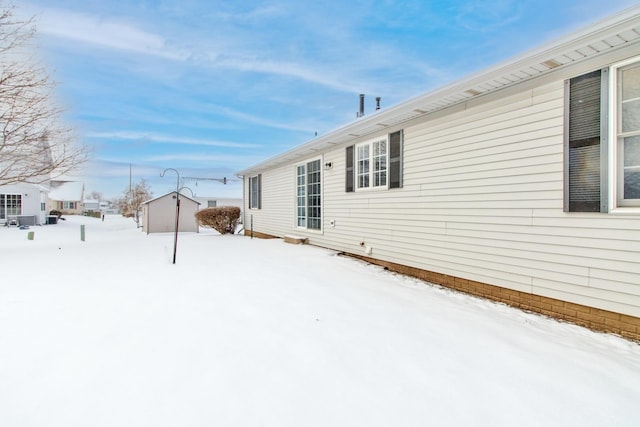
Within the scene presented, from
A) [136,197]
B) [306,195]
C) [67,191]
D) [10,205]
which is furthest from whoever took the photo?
[67,191]

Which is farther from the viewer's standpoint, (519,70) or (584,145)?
(519,70)

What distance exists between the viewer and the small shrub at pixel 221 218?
13.6 metres

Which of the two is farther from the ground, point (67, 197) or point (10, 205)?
→ point (67, 197)

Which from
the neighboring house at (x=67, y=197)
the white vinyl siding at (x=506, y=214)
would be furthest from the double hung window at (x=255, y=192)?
the neighboring house at (x=67, y=197)

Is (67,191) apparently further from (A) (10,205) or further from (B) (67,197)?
(A) (10,205)

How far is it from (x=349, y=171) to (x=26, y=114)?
33.0ft

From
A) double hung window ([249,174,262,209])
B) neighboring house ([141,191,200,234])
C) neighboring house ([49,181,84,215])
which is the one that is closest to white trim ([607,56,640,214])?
double hung window ([249,174,262,209])

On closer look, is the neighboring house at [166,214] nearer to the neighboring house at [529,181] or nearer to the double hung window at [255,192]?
the double hung window at [255,192]

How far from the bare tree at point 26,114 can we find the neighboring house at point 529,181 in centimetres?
994

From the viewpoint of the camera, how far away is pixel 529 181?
3869 mm

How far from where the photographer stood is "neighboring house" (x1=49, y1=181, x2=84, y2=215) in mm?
38375

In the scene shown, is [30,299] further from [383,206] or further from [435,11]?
[435,11]

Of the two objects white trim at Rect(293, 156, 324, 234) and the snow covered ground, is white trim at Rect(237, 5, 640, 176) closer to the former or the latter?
white trim at Rect(293, 156, 324, 234)

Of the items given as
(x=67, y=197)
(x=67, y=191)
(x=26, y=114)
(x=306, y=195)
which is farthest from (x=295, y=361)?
(x=67, y=191)
